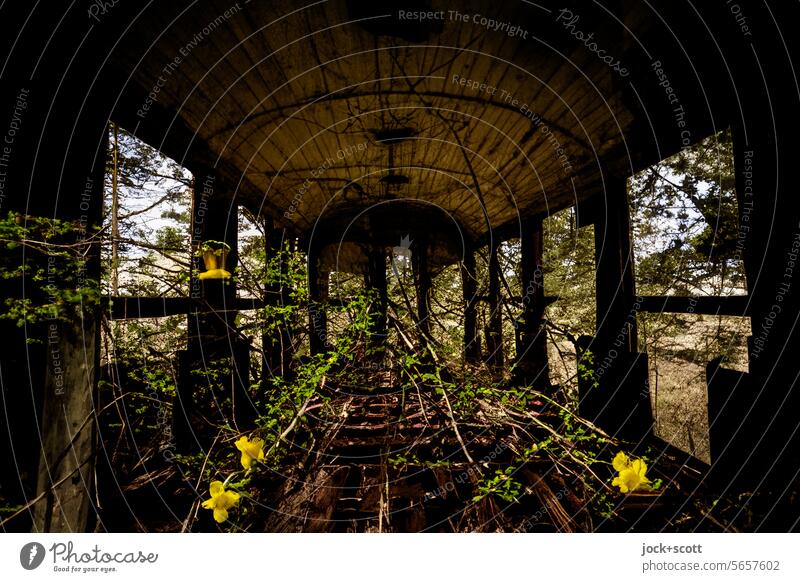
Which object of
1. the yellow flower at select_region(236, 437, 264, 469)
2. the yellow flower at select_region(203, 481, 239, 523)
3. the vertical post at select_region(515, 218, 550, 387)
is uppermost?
the vertical post at select_region(515, 218, 550, 387)

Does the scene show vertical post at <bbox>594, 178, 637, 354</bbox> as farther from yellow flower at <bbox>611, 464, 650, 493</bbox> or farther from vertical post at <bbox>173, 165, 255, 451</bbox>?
vertical post at <bbox>173, 165, 255, 451</bbox>

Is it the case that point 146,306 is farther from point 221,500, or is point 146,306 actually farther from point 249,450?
point 221,500

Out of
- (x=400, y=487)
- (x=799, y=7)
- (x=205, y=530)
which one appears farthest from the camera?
(x=400, y=487)

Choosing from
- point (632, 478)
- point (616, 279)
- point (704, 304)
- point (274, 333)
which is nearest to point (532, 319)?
point (616, 279)

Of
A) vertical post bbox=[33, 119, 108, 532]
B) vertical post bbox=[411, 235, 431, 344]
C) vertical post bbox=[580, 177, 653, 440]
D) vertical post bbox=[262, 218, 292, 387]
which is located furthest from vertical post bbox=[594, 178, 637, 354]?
vertical post bbox=[33, 119, 108, 532]

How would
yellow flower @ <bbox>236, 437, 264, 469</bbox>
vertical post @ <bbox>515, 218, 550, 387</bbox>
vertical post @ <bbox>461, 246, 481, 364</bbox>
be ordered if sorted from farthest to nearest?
vertical post @ <bbox>461, 246, 481, 364</bbox>
vertical post @ <bbox>515, 218, 550, 387</bbox>
yellow flower @ <bbox>236, 437, 264, 469</bbox>

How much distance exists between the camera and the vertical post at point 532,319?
14.9ft

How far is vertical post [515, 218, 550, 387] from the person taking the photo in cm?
454

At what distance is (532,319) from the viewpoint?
525cm
